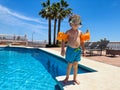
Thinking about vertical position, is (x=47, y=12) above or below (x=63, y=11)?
below

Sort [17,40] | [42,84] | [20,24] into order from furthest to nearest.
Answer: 1. [20,24]
2. [17,40]
3. [42,84]

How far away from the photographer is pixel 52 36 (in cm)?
2548

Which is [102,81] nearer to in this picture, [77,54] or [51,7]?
[77,54]

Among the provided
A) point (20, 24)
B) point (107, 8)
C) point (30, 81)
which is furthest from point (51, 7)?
point (20, 24)

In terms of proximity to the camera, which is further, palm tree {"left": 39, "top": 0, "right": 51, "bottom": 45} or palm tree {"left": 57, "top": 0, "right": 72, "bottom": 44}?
palm tree {"left": 39, "top": 0, "right": 51, "bottom": 45}

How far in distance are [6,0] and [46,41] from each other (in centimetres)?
904

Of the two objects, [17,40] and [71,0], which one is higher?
[71,0]

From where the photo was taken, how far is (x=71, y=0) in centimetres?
2542

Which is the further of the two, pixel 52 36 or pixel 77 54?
pixel 52 36

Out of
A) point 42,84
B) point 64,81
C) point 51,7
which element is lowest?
point 42,84

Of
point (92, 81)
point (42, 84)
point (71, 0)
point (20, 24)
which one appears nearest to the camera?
point (92, 81)

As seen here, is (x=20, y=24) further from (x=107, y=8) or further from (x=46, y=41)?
(x=107, y=8)

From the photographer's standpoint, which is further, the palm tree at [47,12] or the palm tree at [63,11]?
the palm tree at [47,12]

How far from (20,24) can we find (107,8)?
30292 millimetres
